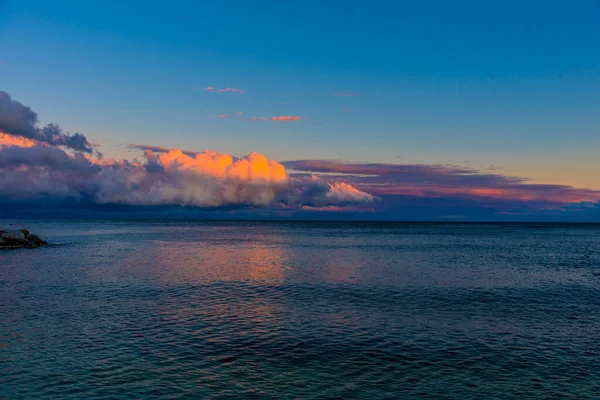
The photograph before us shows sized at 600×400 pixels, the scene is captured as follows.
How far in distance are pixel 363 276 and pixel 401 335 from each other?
103 ft

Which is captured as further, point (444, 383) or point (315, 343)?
point (315, 343)

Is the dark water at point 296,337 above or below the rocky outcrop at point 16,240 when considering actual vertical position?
above

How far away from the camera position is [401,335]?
31.1m

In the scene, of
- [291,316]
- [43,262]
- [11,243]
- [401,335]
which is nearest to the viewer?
[401,335]

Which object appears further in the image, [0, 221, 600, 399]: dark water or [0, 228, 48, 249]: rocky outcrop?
[0, 228, 48, 249]: rocky outcrop

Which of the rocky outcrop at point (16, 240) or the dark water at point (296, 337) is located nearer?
the dark water at point (296, 337)

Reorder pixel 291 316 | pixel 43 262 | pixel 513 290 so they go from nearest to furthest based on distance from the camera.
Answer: pixel 291 316 < pixel 513 290 < pixel 43 262

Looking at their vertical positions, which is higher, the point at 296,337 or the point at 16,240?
the point at 296,337

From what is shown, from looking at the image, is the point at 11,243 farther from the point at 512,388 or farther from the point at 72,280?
the point at 512,388

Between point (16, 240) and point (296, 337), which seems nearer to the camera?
point (296, 337)

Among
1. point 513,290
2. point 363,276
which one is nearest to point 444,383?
point 513,290

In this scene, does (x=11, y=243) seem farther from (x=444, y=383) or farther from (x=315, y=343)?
(x=444, y=383)

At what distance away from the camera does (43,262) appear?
7556 cm

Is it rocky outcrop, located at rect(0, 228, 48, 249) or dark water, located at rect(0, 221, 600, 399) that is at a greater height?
dark water, located at rect(0, 221, 600, 399)
